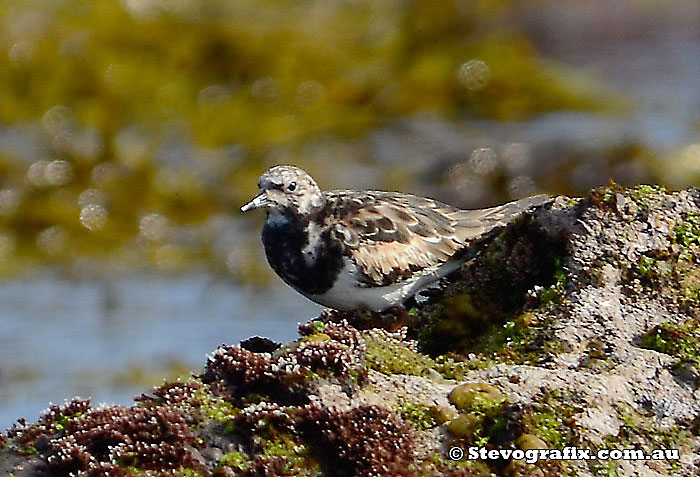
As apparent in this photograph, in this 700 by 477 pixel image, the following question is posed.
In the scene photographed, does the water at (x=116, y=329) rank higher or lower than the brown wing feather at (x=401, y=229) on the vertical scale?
higher

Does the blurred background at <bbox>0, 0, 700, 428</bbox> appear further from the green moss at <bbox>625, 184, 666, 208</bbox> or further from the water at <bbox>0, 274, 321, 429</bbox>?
the green moss at <bbox>625, 184, 666, 208</bbox>

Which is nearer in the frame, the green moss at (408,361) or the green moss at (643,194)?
the green moss at (408,361)

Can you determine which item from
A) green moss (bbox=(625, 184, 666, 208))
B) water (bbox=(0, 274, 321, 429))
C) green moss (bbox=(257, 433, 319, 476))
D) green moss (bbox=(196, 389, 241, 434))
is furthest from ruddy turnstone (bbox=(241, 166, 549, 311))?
water (bbox=(0, 274, 321, 429))

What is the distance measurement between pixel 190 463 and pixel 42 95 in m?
8.37

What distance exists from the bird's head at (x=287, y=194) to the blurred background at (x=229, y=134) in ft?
16.1

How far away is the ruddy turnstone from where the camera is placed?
5.80 meters

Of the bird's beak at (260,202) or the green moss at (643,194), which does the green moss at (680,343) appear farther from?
the bird's beak at (260,202)

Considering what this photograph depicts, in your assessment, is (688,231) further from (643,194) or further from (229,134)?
(229,134)

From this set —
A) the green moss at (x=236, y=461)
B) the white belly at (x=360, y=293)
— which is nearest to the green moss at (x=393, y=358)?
the green moss at (x=236, y=461)

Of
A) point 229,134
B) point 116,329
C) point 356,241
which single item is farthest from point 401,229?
point 229,134

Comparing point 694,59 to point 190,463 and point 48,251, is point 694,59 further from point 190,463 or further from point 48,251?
point 190,463

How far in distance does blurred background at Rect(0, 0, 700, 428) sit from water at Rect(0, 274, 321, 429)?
0.11ft

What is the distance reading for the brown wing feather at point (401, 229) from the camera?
5.86 meters

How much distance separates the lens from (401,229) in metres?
6.10
